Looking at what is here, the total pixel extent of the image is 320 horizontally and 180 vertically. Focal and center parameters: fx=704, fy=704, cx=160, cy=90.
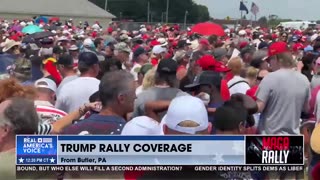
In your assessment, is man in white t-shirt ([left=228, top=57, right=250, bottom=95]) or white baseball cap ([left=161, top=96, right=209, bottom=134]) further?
man in white t-shirt ([left=228, top=57, right=250, bottom=95])

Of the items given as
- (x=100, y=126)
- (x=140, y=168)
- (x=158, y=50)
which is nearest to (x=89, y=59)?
(x=100, y=126)

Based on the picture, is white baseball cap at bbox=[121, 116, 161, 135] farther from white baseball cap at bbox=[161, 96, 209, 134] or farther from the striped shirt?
the striped shirt

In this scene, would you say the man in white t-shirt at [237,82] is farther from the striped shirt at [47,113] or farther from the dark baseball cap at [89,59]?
the striped shirt at [47,113]

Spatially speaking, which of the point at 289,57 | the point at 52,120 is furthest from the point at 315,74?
the point at 52,120

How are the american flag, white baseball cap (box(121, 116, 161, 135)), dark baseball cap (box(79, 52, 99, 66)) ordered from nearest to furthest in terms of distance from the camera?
1. white baseball cap (box(121, 116, 161, 135))
2. dark baseball cap (box(79, 52, 99, 66))
3. the american flag

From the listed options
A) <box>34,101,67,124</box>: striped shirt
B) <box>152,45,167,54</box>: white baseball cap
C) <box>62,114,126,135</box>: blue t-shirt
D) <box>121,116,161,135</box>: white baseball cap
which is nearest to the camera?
<box>121,116,161,135</box>: white baseball cap

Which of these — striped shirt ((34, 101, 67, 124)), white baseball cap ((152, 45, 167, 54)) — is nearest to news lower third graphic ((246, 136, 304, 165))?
striped shirt ((34, 101, 67, 124))

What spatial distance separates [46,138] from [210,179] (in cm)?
87

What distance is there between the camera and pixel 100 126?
4.78m

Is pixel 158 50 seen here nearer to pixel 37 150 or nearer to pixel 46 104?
pixel 46 104

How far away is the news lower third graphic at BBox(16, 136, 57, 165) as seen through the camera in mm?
3607

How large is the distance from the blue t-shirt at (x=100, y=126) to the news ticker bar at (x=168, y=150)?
1.07 meters

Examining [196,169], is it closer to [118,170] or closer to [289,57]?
[118,170]

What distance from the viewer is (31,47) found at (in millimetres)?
13086
